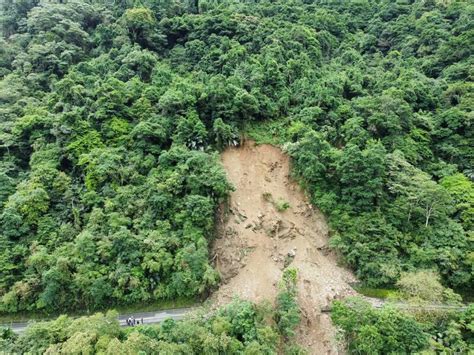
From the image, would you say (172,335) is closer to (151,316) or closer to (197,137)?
(151,316)

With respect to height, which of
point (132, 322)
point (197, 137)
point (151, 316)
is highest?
point (197, 137)

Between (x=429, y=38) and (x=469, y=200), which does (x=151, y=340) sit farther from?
(x=429, y=38)

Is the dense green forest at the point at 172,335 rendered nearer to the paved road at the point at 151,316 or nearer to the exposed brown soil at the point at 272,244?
the paved road at the point at 151,316

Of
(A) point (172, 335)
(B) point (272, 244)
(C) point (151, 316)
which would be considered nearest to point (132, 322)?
(C) point (151, 316)

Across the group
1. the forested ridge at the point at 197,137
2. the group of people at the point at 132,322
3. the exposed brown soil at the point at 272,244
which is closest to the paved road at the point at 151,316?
the group of people at the point at 132,322

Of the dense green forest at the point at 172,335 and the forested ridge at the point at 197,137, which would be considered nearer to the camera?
the dense green forest at the point at 172,335

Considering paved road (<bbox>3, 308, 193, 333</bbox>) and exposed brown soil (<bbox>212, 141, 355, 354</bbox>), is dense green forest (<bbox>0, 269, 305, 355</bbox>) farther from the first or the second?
exposed brown soil (<bbox>212, 141, 355, 354</bbox>)

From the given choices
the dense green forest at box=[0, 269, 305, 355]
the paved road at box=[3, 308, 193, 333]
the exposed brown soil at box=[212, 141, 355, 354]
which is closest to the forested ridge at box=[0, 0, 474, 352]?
the paved road at box=[3, 308, 193, 333]
